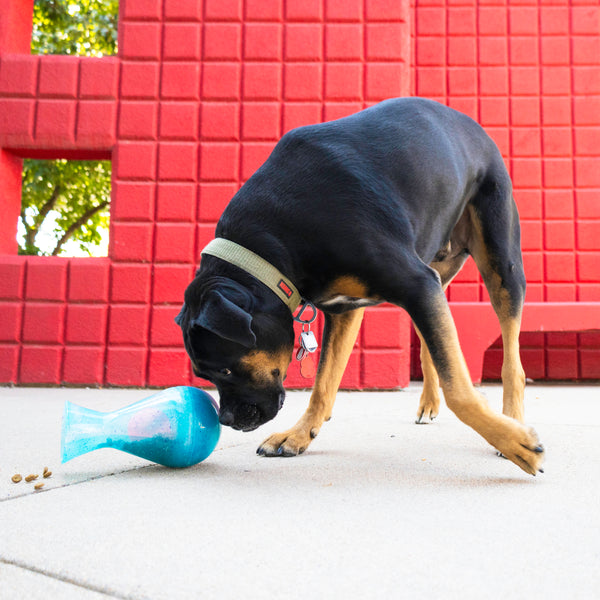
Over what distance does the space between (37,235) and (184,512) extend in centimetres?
1018

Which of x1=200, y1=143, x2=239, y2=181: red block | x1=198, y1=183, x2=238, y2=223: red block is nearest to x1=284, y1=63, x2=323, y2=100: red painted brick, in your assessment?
x1=200, y1=143, x2=239, y2=181: red block

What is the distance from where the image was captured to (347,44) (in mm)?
4574

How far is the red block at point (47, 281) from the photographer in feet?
14.3

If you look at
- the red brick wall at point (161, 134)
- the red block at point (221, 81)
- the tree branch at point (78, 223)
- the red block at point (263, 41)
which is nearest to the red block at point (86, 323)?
the red brick wall at point (161, 134)

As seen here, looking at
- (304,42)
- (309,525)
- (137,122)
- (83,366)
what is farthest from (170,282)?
(309,525)

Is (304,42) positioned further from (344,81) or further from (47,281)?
(47,281)

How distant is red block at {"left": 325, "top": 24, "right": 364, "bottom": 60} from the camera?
457cm

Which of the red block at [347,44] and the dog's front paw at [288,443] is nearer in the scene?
the dog's front paw at [288,443]

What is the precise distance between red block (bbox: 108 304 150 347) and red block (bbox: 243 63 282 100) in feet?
6.55

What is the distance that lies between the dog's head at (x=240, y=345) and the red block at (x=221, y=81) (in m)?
3.40

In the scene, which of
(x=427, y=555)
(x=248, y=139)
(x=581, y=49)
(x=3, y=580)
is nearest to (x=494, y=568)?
(x=427, y=555)

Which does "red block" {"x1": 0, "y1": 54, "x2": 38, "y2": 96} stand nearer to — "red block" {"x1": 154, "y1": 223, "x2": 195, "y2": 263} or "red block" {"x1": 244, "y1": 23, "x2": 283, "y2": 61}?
"red block" {"x1": 154, "y1": 223, "x2": 195, "y2": 263}

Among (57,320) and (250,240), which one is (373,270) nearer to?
(250,240)

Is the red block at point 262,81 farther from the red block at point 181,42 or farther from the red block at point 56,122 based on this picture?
the red block at point 56,122
